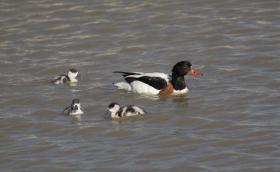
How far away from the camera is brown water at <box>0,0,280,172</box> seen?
12008 mm

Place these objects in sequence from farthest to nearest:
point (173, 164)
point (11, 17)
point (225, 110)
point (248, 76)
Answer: point (11, 17) → point (248, 76) → point (225, 110) → point (173, 164)

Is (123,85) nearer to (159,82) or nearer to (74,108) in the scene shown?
(159,82)

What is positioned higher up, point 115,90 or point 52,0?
point 52,0

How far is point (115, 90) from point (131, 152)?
376cm

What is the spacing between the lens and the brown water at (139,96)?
39.4ft

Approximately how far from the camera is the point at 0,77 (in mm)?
16719

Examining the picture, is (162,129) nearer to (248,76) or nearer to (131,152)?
(131,152)

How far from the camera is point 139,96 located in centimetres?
1550

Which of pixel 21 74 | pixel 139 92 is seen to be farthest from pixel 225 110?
pixel 21 74

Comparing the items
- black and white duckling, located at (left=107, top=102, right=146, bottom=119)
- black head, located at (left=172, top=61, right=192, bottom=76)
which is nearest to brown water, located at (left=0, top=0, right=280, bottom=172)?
black and white duckling, located at (left=107, top=102, right=146, bottom=119)

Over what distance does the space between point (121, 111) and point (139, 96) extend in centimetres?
170

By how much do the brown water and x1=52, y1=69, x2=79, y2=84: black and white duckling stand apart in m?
0.15

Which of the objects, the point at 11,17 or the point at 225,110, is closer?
the point at 225,110

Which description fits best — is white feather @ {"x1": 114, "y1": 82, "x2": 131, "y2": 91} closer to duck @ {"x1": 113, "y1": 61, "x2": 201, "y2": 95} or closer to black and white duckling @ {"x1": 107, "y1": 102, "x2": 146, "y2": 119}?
duck @ {"x1": 113, "y1": 61, "x2": 201, "y2": 95}
